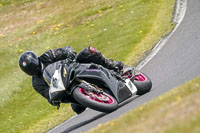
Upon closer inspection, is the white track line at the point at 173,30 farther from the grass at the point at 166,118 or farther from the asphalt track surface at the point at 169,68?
the grass at the point at 166,118

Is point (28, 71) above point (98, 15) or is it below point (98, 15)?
above

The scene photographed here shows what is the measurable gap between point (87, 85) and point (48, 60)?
1.02m

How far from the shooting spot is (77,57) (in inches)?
366

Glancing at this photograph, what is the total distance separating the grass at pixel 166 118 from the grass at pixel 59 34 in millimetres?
5064

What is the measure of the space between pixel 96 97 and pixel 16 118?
5.29 metres

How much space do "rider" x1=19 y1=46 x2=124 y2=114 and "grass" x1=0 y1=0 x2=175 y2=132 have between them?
2.27 m

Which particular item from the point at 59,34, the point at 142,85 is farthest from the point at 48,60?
the point at 59,34

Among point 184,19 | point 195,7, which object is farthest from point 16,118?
point 195,7

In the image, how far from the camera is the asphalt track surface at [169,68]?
942cm

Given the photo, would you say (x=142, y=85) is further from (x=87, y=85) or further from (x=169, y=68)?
(x=169, y=68)

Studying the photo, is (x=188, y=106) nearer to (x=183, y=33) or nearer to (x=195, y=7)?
(x=183, y=33)

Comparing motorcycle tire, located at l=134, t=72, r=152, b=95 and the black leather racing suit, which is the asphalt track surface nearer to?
motorcycle tire, located at l=134, t=72, r=152, b=95

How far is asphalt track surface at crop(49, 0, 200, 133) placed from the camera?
9.42 m

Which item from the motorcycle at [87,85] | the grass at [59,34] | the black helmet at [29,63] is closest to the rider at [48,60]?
the black helmet at [29,63]
